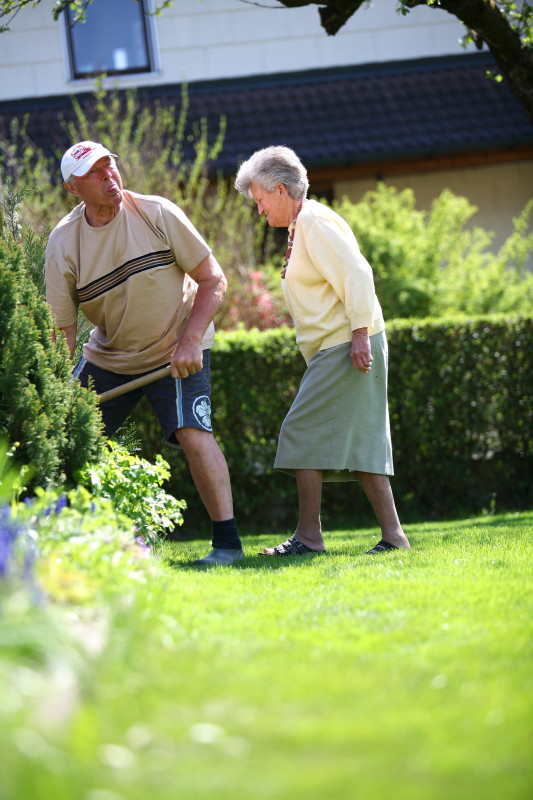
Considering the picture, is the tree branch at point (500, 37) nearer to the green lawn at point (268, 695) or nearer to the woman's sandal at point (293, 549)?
the woman's sandal at point (293, 549)

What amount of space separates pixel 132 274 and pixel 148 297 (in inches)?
5.2

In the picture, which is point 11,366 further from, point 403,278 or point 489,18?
point 403,278

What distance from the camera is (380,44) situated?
515 inches

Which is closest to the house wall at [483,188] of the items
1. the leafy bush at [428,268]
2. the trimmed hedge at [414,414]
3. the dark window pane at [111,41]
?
the leafy bush at [428,268]

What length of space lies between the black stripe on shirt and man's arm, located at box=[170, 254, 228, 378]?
0.50ft

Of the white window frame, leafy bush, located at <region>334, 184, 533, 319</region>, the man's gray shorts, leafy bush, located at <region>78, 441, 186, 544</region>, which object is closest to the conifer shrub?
leafy bush, located at <region>78, 441, 186, 544</region>

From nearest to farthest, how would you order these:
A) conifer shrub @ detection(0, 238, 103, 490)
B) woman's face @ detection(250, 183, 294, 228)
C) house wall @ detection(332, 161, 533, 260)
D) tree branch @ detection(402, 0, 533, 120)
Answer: conifer shrub @ detection(0, 238, 103, 490) < woman's face @ detection(250, 183, 294, 228) < tree branch @ detection(402, 0, 533, 120) < house wall @ detection(332, 161, 533, 260)

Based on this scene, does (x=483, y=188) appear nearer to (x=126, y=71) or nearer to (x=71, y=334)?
(x=126, y=71)

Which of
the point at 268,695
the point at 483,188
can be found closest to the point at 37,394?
the point at 268,695

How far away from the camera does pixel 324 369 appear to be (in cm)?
504

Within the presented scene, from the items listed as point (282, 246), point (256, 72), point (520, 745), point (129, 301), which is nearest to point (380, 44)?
Result: point (256, 72)

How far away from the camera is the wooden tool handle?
4941mm

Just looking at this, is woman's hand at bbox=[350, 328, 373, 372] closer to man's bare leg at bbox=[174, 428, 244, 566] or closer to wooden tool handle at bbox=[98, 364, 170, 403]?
Result: man's bare leg at bbox=[174, 428, 244, 566]

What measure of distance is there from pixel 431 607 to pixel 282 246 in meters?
9.07
